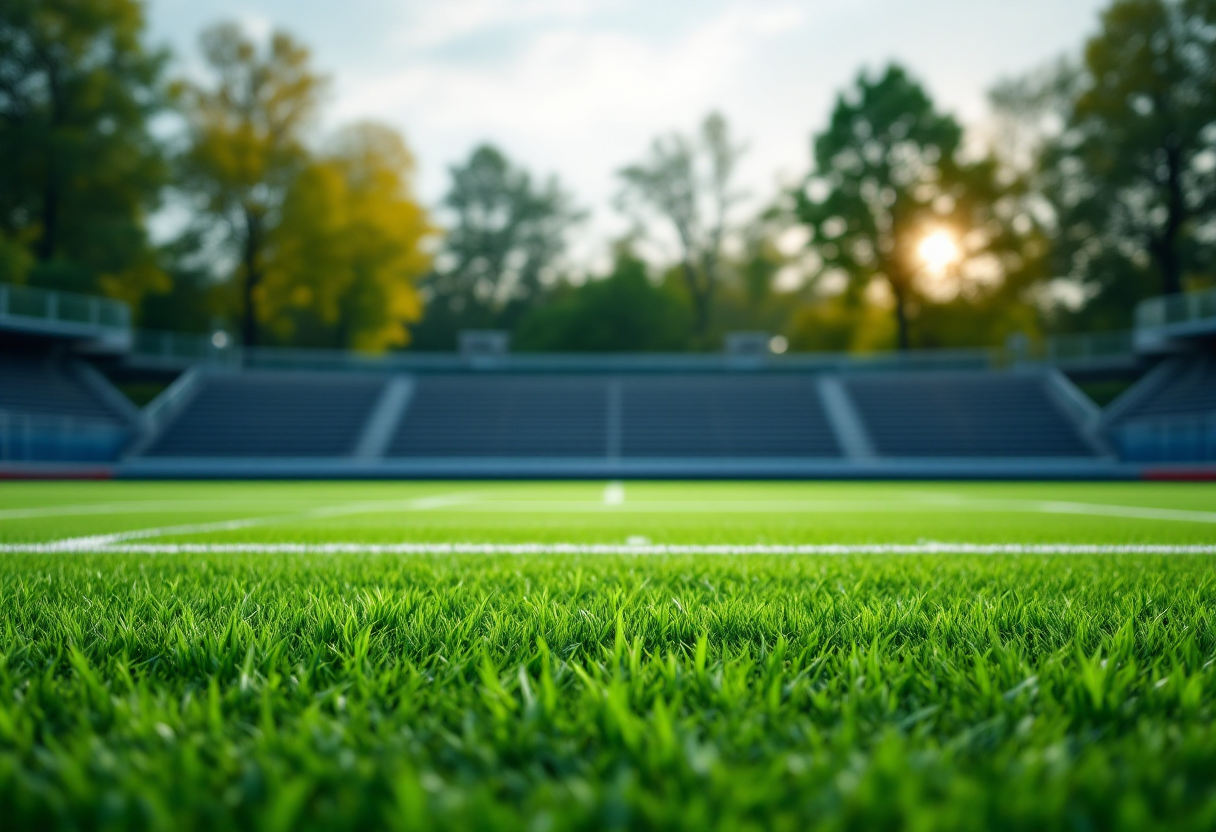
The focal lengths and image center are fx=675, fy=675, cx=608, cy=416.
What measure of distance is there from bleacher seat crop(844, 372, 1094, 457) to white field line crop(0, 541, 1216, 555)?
18667mm

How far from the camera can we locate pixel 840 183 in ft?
106

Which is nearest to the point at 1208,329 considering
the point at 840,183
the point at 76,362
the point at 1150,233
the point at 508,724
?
the point at 1150,233

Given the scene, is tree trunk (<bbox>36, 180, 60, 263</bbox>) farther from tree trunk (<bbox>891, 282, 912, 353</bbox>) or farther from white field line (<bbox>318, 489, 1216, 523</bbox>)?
tree trunk (<bbox>891, 282, 912, 353</bbox>)

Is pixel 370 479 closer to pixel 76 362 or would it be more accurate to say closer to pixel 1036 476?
pixel 76 362

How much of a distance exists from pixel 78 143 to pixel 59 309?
7713 millimetres

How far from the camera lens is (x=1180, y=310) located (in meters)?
20.4

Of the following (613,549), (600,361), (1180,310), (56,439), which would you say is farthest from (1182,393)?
(56,439)

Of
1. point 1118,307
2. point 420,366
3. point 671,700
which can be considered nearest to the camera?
point 671,700

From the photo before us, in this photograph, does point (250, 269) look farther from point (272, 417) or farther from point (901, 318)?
point (901, 318)

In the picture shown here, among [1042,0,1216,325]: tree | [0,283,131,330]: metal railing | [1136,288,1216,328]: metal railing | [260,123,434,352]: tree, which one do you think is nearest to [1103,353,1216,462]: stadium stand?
[1136,288,1216,328]: metal railing

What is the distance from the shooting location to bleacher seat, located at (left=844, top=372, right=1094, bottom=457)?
21109 mm

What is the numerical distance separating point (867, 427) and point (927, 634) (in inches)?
889

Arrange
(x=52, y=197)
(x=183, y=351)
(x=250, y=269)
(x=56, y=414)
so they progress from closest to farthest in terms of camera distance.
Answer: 1. (x=56, y=414)
2. (x=52, y=197)
3. (x=183, y=351)
4. (x=250, y=269)

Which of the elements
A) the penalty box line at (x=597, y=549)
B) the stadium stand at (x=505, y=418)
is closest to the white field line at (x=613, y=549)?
the penalty box line at (x=597, y=549)
